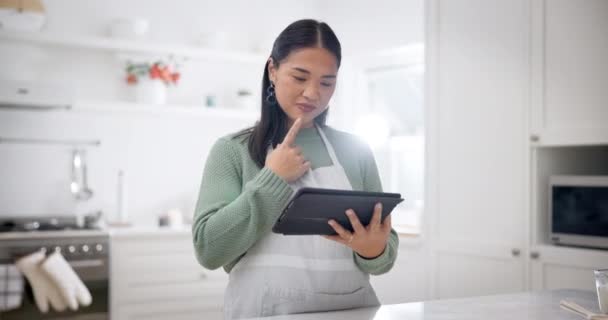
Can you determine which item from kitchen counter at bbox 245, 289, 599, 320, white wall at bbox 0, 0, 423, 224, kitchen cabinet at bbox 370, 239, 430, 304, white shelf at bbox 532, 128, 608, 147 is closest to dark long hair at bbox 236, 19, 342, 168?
kitchen counter at bbox 245, 289, 599, 320

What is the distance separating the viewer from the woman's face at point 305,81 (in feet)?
4.99

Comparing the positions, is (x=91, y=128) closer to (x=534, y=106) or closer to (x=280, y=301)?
(x=534, y=106)

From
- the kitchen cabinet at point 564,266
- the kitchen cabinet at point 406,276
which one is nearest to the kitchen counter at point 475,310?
the kitchen cabinet at point 564,266

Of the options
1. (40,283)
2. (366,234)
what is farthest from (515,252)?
(40,283)

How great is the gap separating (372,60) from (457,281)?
1883 millimetres

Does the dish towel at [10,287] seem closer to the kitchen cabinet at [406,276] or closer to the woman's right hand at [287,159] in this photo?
the kitchen cabinet at [406,276]

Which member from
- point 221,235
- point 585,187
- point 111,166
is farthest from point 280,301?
point 111,166

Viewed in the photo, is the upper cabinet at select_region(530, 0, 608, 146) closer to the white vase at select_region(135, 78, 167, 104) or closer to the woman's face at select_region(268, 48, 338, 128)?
the woman's face at select_region(268, 48, 338, 128)

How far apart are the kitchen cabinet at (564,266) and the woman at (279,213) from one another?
55.3 inches

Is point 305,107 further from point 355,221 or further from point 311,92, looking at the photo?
point 355,221

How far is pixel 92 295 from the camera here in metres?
3.74

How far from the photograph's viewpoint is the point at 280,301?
60.0 inches

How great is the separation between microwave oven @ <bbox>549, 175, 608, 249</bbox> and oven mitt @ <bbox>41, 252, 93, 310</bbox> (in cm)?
238

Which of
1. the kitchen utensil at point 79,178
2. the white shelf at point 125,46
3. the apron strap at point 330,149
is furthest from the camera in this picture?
the kitchen utensil at point 79,178
